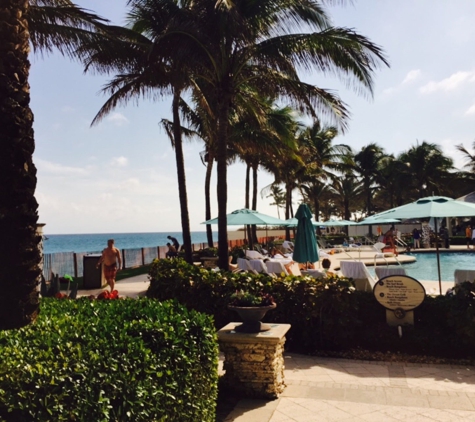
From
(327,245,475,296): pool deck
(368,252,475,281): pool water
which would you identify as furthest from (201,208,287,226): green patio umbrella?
(368,252,475,281): pool water

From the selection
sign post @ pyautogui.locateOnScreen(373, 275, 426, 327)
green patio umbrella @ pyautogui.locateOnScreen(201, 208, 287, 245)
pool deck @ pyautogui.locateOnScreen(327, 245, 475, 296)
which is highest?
green patio umbrella @ pyautogui.locateOnScreen(201, 208, 287, 245)

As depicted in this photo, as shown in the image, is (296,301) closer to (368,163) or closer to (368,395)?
(368,395)

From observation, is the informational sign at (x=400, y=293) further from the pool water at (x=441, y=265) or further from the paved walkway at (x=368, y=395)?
the pool water at (x=441, y=265)

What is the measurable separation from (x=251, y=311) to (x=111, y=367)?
2.34 m

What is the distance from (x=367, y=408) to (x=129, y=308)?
2617 millimetres

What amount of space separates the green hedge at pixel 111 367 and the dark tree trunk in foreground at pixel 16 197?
9.9 inches

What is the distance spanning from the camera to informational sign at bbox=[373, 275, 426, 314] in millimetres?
6773

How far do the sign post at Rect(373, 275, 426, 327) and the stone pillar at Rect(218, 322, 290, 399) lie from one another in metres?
2.63

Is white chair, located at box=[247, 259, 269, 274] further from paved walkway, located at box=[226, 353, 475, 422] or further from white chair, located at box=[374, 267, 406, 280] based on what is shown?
paved walkway, located at box=[226, 353, 475, 422]

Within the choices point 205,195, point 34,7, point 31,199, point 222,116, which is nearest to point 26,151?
point 31,199

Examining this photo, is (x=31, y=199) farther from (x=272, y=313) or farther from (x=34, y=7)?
(x=34, y=7)

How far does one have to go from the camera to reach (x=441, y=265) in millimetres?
20625

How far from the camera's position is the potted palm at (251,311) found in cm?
493

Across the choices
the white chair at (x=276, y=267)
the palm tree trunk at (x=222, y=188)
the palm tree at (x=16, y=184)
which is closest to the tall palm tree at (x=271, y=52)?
the palm tree trunk at (x=222, y=188)
